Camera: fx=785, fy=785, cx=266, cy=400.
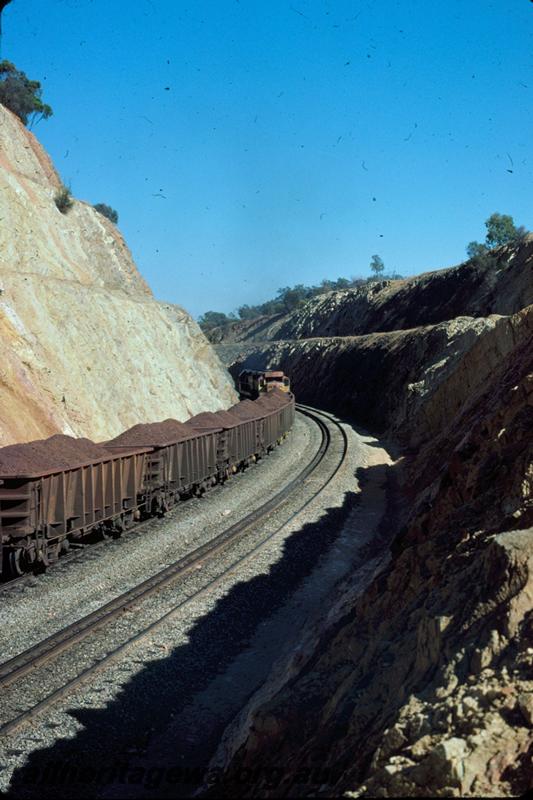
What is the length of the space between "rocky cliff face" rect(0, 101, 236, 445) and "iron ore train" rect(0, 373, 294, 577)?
6859 mm

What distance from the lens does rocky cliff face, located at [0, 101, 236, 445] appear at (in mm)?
31672

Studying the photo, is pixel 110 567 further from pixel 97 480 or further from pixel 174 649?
pixel 174 649

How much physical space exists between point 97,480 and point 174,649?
280 inches

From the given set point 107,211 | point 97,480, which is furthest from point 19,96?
point 97,480

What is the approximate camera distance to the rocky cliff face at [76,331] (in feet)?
104

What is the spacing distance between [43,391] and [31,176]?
2235 cm

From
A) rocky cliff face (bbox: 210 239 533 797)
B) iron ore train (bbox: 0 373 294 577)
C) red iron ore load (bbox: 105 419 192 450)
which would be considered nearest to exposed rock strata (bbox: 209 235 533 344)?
iron ore train (bbox: 0 373 294 577)

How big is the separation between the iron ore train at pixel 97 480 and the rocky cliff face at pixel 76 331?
6.86 metres

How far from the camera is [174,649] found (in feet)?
38.9

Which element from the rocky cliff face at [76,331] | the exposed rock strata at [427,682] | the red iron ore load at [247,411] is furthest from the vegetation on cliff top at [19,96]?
the exposed rock strata at [427,682]

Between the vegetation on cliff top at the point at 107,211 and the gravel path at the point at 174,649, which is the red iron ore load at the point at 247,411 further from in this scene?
the vegetation on cliff top at the point at 107,211

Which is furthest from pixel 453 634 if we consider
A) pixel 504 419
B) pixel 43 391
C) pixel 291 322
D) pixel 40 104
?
pixel 291 322

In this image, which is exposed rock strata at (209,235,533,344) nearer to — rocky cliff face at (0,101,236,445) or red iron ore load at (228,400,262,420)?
rocky cliff face at (0,101,236,445)

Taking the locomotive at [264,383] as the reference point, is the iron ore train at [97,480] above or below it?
below
